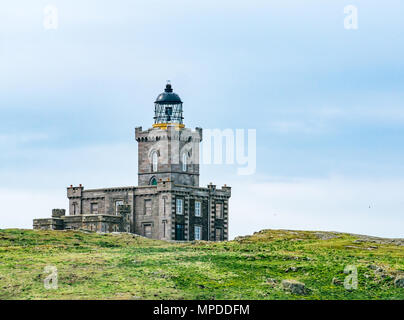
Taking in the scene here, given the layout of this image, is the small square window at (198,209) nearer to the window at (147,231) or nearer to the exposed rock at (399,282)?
the window at (147,231)

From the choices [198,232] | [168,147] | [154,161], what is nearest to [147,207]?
[198,232]

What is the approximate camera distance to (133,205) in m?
115

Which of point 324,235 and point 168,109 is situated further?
point 168,109

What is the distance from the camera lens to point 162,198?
112625 mm

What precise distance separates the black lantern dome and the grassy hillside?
24.7m

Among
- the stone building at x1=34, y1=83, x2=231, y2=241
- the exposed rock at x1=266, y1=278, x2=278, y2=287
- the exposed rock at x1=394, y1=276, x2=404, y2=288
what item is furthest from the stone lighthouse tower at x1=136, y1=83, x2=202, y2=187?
the exposed rock at x1=394, y1=276, x2=404, y2=288

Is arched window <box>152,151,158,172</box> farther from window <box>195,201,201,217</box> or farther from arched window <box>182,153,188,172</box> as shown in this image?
window <box>195,201,201,217</box>

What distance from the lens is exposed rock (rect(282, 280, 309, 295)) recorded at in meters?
66.1

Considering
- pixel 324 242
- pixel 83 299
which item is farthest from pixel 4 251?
pixel 324 242

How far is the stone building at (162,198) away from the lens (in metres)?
112

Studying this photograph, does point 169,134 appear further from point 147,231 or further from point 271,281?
point 271,281

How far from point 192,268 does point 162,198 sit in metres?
39.9

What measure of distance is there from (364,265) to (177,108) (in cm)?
4572
